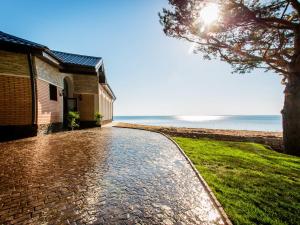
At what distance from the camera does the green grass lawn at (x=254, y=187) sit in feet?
11.5

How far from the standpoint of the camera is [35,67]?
433 inches

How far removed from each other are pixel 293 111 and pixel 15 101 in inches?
564

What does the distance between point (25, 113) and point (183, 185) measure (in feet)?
32.4

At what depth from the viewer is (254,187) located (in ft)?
15.6

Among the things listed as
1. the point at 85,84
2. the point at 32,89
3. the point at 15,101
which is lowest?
the point at 15,101

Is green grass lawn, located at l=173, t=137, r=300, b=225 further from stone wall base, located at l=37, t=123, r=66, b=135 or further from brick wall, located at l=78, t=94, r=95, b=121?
brick wall, located at l=78, t=94, r=95, b=121

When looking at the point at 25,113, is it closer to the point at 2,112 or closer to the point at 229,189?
the point at 2,112

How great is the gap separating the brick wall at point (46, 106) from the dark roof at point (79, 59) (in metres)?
3.47

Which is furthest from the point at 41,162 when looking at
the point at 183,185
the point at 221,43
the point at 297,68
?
the point at 297,68

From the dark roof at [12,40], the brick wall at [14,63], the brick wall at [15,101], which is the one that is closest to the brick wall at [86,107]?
the brick wall at [15,101]

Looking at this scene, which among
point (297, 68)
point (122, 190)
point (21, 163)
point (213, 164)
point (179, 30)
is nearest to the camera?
point (122, 190)

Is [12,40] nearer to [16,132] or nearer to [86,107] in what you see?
[16,132]

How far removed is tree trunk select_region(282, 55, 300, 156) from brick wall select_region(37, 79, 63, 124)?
13.5 meters

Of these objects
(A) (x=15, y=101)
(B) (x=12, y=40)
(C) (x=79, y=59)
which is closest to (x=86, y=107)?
(C) (x=79, y=59)
